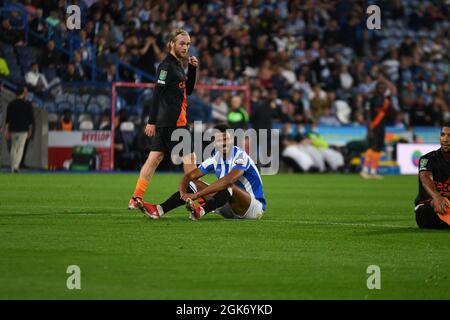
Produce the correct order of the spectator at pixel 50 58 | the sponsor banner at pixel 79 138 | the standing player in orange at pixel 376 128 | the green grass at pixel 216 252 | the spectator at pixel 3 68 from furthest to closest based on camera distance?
the spectator at pixel 50 58 < the sponsor banner at pixel 79 138 < the spectator at pixel 3 68 < the standing player in orange at pixel 376 128 < the green grass at pixel 216 252

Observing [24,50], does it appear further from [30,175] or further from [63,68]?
[30,175]

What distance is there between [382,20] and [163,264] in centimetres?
3337

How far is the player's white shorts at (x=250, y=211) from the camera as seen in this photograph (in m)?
14.0

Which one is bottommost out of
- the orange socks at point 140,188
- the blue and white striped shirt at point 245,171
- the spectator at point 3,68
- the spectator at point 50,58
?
the orange socks at point 140,188

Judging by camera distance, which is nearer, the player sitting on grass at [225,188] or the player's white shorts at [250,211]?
the player sitting on grass at [225,188]

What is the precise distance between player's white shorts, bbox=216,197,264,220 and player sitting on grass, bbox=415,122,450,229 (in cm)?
213

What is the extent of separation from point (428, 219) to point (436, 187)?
0.51 m

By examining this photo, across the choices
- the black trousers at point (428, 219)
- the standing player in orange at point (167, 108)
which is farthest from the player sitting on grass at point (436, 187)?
the standing player in orange at point (167, 108)

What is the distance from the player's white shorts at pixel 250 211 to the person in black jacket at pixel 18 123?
533 inches

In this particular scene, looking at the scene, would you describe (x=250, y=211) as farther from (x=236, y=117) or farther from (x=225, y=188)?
(x=236, y=117)

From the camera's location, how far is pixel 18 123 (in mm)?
26844

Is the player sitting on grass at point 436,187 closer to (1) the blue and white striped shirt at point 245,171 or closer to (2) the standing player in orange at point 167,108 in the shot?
(1) the blue and white striped shirt at point 245,171

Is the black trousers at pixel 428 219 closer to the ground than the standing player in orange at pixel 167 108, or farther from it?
closer to the ground

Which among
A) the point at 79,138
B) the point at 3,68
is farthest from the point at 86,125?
the point at 3,68
